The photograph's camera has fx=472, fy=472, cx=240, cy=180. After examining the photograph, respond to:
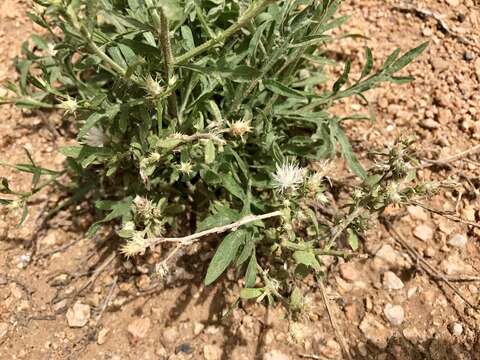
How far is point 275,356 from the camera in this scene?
2.30 m

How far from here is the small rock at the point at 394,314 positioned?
7.75ft

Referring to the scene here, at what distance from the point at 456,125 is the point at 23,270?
8.46 feet

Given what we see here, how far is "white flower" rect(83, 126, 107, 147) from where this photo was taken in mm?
2301

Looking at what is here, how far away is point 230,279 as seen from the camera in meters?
2.45

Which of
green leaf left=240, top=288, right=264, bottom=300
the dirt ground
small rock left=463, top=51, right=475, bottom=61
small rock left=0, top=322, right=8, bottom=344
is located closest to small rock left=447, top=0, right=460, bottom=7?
small rock left=463, top=51, right=475, bottom=61

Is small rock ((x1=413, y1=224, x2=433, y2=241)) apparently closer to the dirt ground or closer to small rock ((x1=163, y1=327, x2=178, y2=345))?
the dirt ground

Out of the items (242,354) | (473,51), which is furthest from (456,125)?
(242,354)

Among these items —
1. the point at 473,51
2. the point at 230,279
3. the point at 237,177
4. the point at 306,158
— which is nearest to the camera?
the point at 237,177

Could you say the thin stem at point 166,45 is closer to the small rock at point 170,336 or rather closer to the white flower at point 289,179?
the white flower at point 289,179

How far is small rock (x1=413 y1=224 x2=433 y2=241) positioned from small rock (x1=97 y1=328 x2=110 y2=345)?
5.60ft

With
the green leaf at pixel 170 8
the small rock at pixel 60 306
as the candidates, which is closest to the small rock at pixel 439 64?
the green leaf at pixel 170 8

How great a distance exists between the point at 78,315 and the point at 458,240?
2025mm

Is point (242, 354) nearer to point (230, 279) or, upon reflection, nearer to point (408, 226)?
point (230, 279)

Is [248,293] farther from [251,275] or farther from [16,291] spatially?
[16,291]
